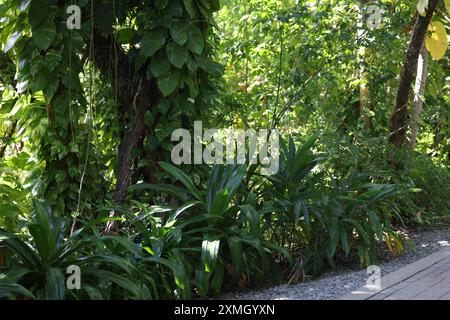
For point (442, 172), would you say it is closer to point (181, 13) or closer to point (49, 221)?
point (181, 13)

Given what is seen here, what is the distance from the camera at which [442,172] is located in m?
8.52

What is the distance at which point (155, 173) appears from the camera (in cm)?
622

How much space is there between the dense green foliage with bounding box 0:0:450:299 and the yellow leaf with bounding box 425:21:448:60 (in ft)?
1.68

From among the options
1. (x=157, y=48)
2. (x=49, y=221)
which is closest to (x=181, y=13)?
(x=157, y=48)

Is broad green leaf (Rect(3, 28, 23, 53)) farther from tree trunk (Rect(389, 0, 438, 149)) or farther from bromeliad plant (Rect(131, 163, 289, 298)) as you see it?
tree trunk (Rect(389, 0, 438, 149))

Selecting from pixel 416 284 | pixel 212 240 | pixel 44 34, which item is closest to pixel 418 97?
pixel 416 284

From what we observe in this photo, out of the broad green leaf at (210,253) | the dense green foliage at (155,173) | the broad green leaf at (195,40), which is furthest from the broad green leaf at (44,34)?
the broad green leaf at (210,253)

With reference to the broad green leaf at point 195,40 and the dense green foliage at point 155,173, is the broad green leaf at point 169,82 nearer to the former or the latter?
the dense green foliage at point 155,173

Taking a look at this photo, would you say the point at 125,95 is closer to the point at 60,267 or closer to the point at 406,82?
the point at 60,267

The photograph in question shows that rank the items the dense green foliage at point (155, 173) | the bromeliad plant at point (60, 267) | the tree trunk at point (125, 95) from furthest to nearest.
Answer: the tree trunk at point (125, 95), the dense green foliage at point (155, 173), the bromeliad plant at point (60, 267)

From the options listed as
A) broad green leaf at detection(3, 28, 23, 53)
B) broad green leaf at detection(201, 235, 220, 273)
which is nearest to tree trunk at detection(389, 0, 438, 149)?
broad green leaf at detection(201, 235, 220, 273)

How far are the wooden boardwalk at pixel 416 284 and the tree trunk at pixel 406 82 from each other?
2.59 meters

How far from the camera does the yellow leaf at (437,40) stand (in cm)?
796

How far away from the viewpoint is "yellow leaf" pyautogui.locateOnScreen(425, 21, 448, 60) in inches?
313
